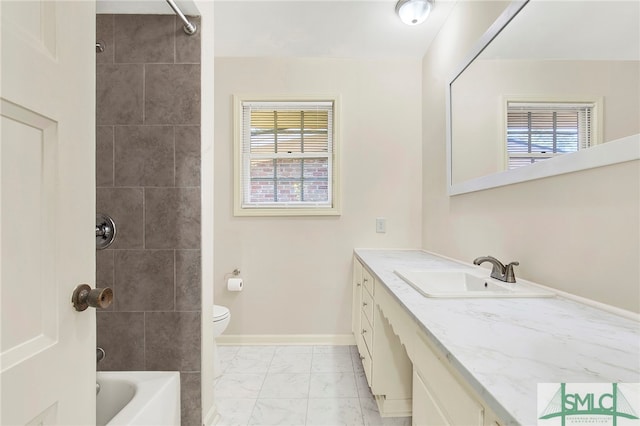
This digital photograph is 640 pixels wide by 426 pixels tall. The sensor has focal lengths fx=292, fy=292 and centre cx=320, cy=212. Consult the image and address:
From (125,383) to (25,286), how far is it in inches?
41.6

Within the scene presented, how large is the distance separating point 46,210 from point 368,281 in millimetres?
1616

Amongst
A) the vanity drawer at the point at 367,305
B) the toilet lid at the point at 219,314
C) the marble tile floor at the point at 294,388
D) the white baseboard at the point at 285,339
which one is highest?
the vanity drawer at the point at 367,305

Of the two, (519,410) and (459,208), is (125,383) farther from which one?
(459,208)

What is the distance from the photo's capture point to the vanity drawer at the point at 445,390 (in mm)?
582

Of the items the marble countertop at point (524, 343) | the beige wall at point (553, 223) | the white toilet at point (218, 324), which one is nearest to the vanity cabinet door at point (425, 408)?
the marble countertop at point (524, 343)

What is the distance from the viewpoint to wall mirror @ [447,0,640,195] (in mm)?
866

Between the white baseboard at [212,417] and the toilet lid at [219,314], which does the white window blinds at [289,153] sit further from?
the white baseboard at [212,417]

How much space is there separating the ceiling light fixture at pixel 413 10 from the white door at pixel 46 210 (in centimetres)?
182

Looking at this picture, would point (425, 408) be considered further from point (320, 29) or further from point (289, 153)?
point (320, 29)

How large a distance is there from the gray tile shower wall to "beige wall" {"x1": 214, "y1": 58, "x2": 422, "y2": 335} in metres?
1.05

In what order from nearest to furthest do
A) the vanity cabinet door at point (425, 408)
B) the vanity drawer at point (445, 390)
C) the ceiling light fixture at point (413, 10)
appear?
the vanity drawer at point (445, 390) → the vanity cabinet door at point (425, 408) → the ceiling light fixture at point (413, 10)

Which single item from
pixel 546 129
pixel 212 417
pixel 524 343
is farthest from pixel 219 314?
pixel 546 129

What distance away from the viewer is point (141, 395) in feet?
3.91

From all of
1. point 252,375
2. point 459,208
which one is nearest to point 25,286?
point 252,375
